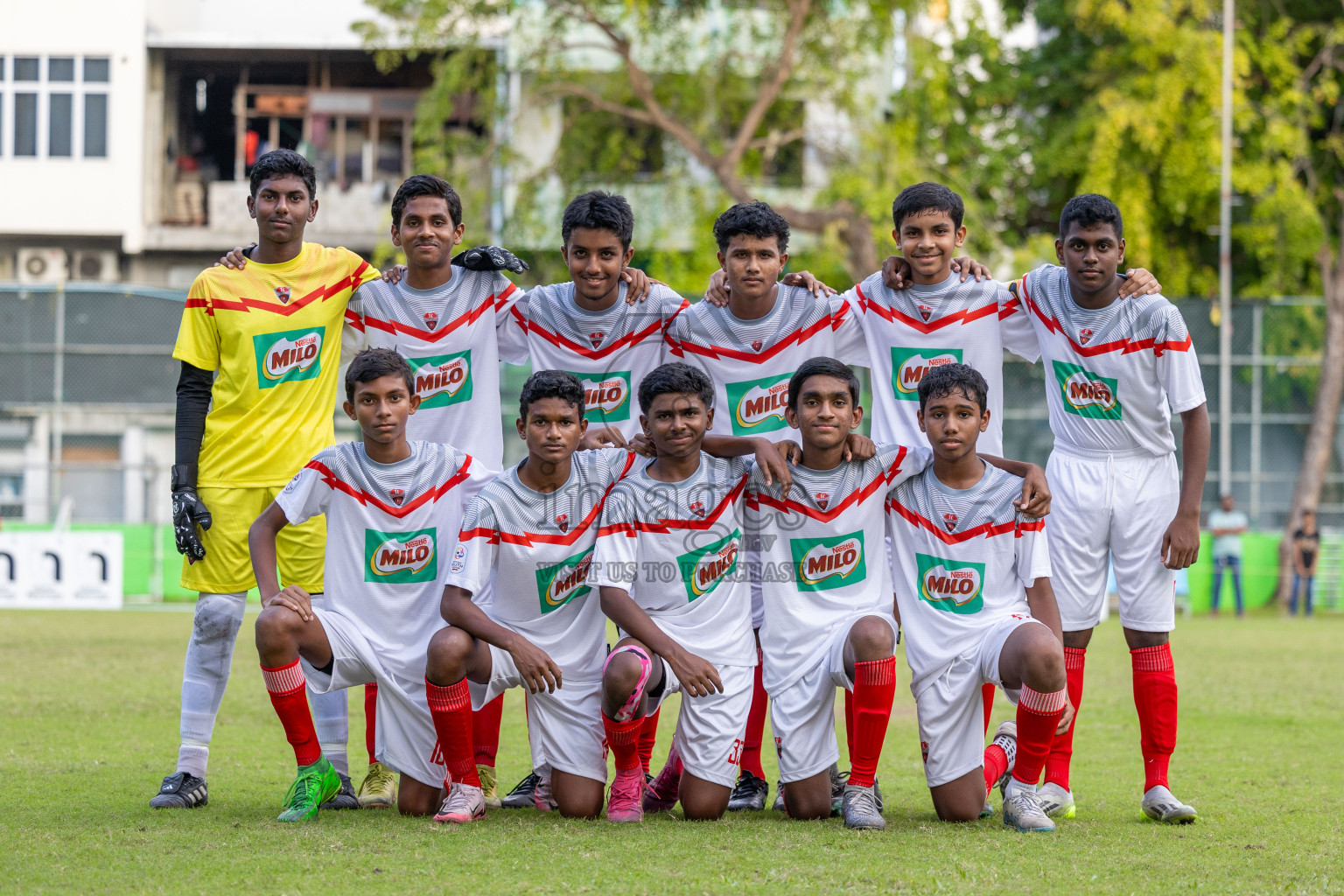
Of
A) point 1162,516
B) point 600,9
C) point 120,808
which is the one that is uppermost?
point 600,9

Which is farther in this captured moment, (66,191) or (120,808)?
(66,191)

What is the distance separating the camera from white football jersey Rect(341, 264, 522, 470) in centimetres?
513

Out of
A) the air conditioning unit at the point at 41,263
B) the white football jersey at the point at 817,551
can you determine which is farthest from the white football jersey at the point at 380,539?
the air conditioning unit at the point at 41,263

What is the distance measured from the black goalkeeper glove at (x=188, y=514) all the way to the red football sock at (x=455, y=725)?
3.40 ft

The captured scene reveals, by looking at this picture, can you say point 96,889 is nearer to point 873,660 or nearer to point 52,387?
point 873,660

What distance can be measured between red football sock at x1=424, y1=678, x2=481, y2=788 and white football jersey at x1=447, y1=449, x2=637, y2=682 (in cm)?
33

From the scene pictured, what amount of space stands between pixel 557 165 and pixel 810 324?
15.5 meters

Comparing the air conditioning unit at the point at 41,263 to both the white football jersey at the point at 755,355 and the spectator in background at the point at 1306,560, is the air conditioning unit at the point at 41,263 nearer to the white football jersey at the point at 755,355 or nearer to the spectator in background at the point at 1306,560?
the spectator in background at the point at 1306,560

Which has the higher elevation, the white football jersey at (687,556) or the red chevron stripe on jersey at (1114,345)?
the red chevron stripe on jersey at (1114,345)

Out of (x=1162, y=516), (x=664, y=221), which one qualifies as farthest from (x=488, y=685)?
(x=664, y=221)

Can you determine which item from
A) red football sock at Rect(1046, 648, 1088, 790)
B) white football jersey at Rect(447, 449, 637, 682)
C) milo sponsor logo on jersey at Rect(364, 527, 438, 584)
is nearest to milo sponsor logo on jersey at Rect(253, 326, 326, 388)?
milo sponsor logo on jersey at Rect(364, 527, 438, 584)

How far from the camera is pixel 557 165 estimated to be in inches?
789

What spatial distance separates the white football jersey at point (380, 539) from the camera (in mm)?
4637

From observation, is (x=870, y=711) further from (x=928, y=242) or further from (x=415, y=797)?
(x=928, y=242)
